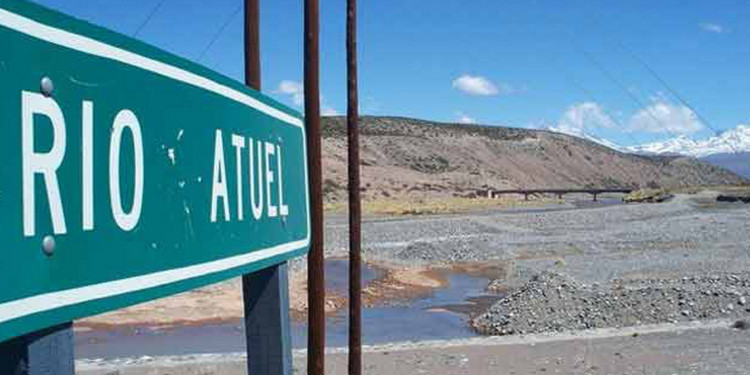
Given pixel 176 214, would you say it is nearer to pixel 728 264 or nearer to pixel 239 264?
pixel 239 264

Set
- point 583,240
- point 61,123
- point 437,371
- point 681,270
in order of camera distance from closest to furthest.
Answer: point 61,123 < point 437,371 < point 681,270 < point 583,240

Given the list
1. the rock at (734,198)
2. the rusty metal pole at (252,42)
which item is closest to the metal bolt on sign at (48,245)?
the rusty metal pole at (252,42)

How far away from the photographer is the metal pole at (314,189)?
838 centimetres

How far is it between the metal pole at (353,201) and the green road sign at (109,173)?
8437 millimetres

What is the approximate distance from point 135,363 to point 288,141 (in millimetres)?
15768

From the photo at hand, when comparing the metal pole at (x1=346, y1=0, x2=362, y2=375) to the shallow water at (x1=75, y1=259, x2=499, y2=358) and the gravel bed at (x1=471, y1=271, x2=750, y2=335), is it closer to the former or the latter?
the shallow water at (x1=75, y1=259, x2=499, y2=358)

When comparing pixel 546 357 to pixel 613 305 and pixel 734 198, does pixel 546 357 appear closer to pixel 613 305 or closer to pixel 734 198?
pixel 613 305

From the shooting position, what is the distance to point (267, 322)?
3.16 m

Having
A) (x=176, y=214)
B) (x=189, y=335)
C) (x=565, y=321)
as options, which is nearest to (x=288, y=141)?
(x=176, y=214)

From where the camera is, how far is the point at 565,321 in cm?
2378

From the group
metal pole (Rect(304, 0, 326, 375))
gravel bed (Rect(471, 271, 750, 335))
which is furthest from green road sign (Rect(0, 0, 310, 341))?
gravel bed (Rect(471, 271, 750, 335))

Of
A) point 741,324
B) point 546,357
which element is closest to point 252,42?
point 546,357

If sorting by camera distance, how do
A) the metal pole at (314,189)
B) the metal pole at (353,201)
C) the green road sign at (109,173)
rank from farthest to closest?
the metal pole at (353,201) < the metal pole at (314,189) < the green road sign at (109,173)

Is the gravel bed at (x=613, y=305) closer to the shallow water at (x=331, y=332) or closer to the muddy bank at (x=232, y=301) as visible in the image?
the shallow water at (x=331, y=332)
